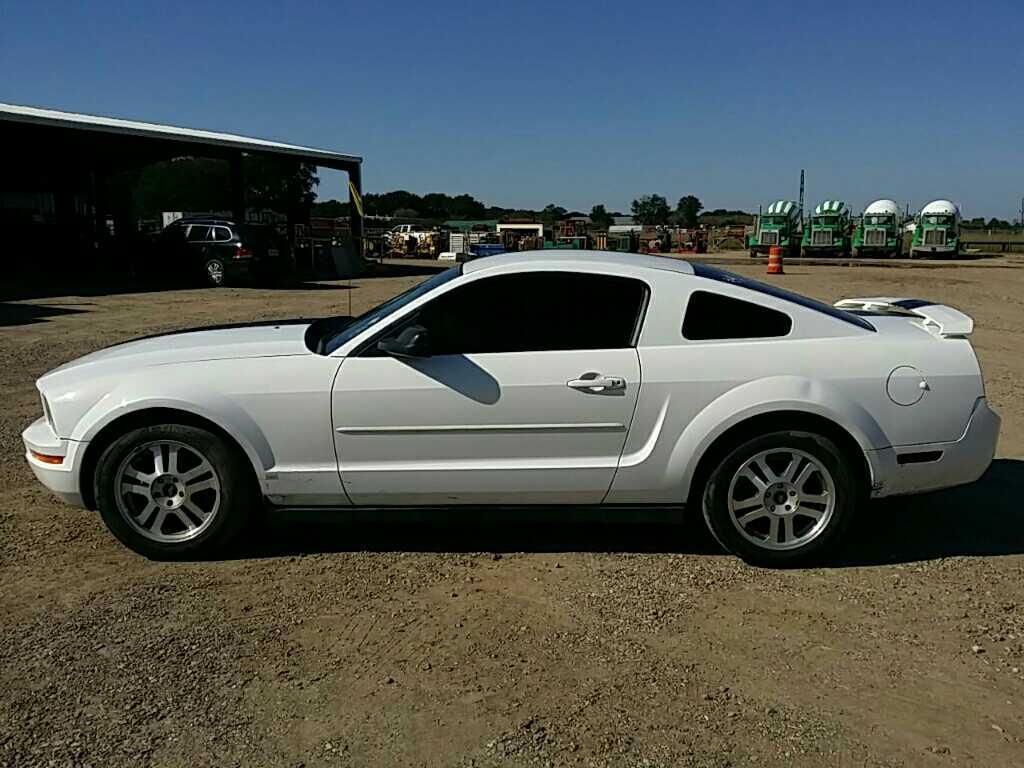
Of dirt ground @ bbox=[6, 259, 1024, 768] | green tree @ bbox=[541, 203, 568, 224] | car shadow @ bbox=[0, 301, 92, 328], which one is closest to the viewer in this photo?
dirt ground @ bbox=[6, 259, 1024, 768]

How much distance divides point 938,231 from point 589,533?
40.6 meters

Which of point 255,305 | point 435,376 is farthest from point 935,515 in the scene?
point 255,305

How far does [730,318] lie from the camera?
13.8 feet

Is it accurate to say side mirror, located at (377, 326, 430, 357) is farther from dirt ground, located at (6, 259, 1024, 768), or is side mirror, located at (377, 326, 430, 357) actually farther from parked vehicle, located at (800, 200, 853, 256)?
parked vehicle, located at (800, 200, 853, 256)

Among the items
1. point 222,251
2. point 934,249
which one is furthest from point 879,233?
point 222,251

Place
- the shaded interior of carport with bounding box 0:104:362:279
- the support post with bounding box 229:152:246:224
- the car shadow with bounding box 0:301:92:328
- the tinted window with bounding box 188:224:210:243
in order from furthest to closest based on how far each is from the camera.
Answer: the support post with bounding box 229:152:246:224, the shaded interior of carport with bounding box 0:104:362:279, the tinted window with bounding box 188:224:210:243, the car shadow with bounding box 0:301:92:328

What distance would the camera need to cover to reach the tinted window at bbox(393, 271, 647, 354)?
414 centimetres

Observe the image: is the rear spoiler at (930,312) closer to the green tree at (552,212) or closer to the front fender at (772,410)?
the front fender at (772,410)

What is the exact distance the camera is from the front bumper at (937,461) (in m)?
4.14

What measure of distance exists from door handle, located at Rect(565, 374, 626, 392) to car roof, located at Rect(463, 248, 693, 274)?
595 millimetres

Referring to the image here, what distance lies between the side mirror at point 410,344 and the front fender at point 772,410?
50.4 inches

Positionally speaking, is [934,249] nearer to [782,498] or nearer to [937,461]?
[937,461]

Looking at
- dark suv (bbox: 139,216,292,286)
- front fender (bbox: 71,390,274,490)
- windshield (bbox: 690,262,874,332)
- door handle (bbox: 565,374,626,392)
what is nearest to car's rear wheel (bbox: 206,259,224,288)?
dark suv (bbox: 139,216,292,286)

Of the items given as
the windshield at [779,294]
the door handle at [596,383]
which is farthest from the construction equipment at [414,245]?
the door handle at [596,383]
